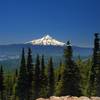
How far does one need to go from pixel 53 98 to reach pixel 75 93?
41923mm

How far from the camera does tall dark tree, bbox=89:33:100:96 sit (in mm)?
108175

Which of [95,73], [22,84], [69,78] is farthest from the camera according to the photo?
[22,84]

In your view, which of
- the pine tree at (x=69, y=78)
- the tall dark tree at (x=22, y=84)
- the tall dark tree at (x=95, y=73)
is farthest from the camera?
the tall dark tree at (x=22, y=84)

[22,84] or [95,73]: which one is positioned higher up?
[95,73]

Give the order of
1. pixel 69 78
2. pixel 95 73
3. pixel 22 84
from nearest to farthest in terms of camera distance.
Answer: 1. pixel 69 78
2. pixel 95 73
3. pixel 22 84

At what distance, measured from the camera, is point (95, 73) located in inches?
4355

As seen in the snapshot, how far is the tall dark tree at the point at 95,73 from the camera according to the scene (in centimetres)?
10818

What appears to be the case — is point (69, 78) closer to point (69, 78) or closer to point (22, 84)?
point (69, 78)

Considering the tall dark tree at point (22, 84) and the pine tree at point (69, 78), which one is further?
the tall dark tree at point (22, 84)

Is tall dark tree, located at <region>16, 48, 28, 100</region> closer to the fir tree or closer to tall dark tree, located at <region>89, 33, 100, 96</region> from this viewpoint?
tall dark tree, located at <region>89, 33, 100, 96</region>

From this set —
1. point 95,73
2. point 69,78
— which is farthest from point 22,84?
point 69,78

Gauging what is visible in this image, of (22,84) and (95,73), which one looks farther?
(22,84)

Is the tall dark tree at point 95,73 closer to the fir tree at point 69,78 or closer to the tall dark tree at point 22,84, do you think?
the fir tree at point 69,78

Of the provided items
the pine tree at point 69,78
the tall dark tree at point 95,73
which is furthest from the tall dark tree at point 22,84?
the pine tree at point 69,78
